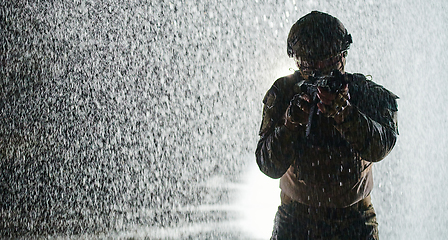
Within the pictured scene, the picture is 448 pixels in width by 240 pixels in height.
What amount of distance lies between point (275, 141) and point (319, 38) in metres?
0.38

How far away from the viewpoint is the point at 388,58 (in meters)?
3.26

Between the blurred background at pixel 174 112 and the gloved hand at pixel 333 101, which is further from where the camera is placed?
the blurred background at pixel 174 112

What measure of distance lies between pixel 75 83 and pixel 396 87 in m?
4.11

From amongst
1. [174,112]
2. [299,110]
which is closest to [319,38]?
[299,110]

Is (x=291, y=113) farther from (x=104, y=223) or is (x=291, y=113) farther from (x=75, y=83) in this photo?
(x=75, y=83)

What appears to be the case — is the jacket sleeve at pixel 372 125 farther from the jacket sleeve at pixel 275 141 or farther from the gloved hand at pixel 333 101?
the jacket sleeve at pixel 275 141

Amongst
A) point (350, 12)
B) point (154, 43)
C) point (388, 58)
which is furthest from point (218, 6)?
point (388, 58)

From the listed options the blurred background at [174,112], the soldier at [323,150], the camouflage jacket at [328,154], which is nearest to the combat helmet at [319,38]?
the soldier at [323,150]

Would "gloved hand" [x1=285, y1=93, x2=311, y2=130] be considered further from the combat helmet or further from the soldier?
the combat helmet

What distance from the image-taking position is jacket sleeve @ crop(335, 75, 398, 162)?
1.16m

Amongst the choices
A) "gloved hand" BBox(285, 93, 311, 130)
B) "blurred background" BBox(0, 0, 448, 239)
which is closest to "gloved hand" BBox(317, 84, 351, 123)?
"gloved hand" BBox(285, 93, 311, 130)

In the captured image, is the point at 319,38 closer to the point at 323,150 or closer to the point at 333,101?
the point at 333,101

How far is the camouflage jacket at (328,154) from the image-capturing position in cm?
126

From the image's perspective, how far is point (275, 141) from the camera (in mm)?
1262
